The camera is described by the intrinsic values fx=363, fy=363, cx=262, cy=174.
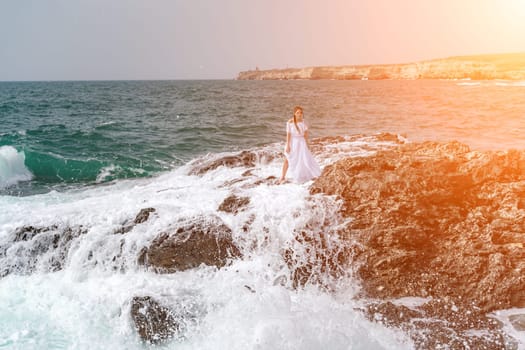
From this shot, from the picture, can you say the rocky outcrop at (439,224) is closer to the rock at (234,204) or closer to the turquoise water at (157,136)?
the rock at (234,204)

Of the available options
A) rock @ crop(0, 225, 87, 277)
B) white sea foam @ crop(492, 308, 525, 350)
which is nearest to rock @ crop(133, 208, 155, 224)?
rock @ crop(0, 225, 87, 277)

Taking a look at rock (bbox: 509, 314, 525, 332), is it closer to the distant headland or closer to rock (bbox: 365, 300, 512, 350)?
rock (bbox: 365, 300, 512, 350)

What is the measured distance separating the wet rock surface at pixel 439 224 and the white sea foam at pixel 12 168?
515 inches

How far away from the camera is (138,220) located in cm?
700

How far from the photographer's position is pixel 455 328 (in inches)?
190

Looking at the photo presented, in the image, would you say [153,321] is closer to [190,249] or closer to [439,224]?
[190,249]

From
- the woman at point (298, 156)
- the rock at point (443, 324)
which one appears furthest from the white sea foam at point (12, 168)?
→ the rock at point (443, 324)

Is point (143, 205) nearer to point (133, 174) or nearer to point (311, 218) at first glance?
point (311, 218)

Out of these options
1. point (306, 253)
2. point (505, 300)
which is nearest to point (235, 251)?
point (306, 253)

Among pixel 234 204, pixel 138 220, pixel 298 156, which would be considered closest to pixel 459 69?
pixel 298 156

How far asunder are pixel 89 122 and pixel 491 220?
1151 inches

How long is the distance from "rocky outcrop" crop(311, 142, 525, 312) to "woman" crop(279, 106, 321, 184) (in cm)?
100

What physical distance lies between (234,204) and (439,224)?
3.62 m

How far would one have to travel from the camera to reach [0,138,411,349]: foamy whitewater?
16.5 ft
